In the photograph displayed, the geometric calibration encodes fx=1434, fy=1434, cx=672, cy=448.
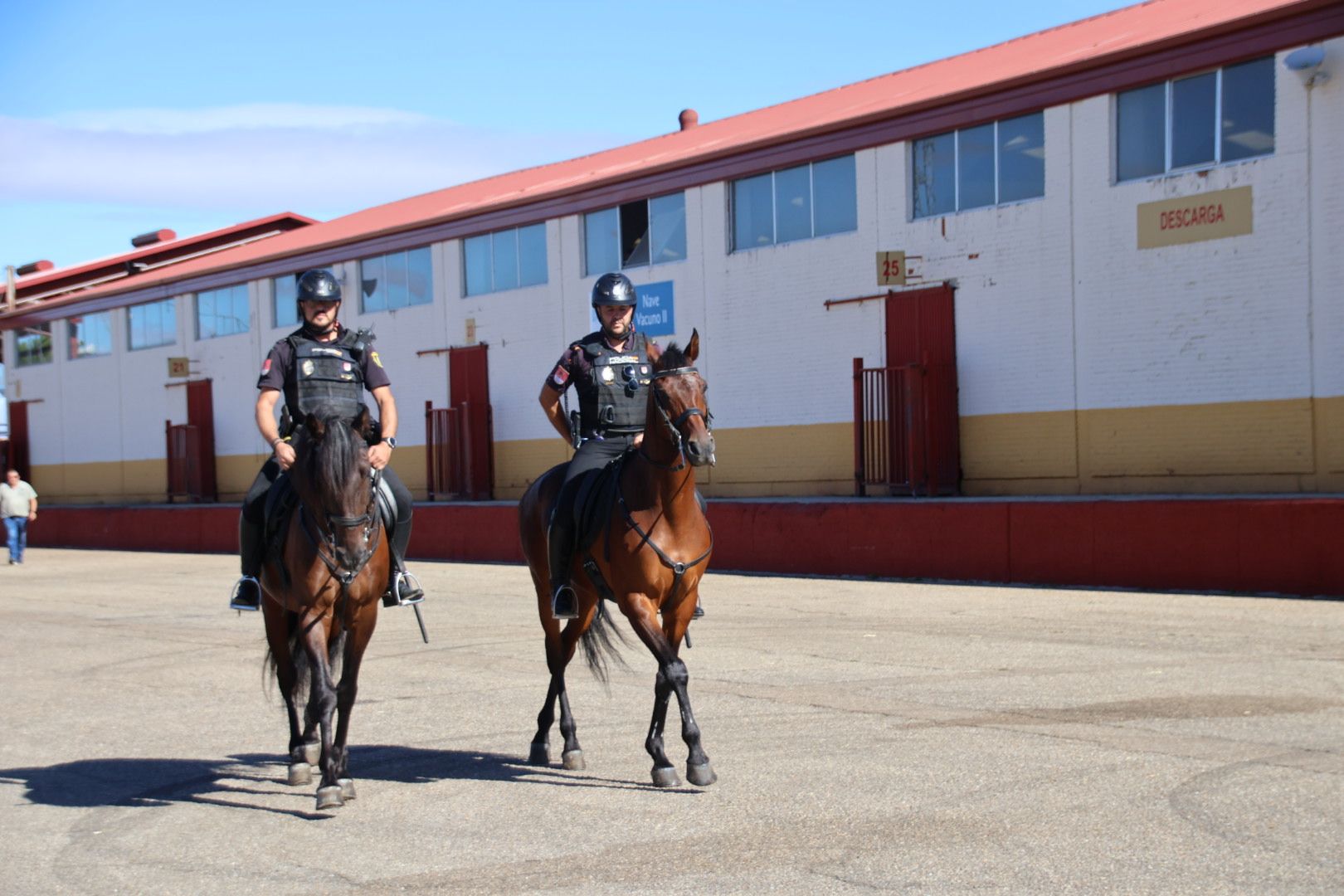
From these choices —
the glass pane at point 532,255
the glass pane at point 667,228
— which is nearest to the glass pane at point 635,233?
the glass pane at point 667,228

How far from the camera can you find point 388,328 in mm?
34750

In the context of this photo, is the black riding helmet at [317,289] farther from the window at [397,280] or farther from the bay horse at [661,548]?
the window at [397,280]

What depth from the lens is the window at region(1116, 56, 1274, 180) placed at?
62.5 ft

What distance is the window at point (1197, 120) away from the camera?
19062mm

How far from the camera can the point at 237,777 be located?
25.6ft

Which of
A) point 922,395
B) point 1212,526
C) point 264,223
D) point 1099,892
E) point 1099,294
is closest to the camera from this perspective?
point 1099,892

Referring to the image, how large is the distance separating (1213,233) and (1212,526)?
16.6 feet

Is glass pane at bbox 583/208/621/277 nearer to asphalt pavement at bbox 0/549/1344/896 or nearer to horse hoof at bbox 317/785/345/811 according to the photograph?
asphalt pavement at bbox 0/549/1344/896

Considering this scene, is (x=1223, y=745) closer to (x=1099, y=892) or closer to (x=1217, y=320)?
(x=1099, y=892)

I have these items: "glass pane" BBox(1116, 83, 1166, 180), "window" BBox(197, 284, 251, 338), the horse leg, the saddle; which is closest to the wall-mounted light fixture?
"glass pane" BBox(1116, 83, 1166, 180)

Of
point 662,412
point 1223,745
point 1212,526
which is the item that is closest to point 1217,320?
point 1212,526

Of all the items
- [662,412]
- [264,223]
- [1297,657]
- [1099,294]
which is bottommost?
[1297,657]

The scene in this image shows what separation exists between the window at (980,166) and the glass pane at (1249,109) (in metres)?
2.96

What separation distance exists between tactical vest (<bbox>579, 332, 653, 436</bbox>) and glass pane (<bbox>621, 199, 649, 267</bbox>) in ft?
66.8
